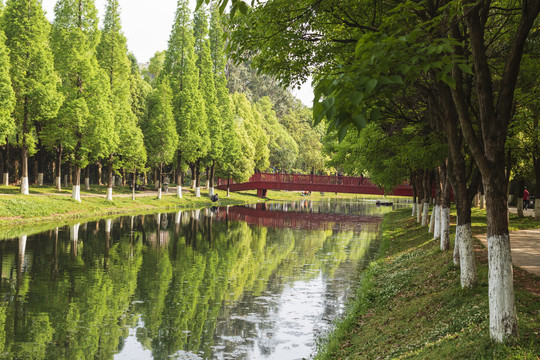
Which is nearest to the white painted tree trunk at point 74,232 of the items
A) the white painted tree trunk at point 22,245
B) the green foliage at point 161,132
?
the white painted tree trunk at point 22,245

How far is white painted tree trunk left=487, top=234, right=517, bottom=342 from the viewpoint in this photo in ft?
24.1

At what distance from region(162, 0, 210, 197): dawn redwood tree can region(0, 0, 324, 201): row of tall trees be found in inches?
4.4

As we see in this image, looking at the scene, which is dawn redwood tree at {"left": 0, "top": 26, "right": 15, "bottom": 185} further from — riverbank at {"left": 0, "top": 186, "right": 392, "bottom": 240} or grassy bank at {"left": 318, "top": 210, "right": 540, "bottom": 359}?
grassy bank at {"left": 318, "top": 210, "right": 540, "bottom": 359}

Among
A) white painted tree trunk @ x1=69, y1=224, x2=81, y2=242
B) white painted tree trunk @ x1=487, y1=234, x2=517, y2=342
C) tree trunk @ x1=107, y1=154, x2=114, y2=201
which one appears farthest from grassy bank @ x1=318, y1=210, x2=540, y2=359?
tree trunk @ x1=107, y1=154, x2=114, y2=201

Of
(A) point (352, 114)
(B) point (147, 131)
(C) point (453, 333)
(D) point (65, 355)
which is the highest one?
(B) point (147, 131)

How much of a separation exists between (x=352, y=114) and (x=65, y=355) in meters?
9.31

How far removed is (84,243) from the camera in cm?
2556

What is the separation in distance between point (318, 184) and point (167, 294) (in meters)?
47.8

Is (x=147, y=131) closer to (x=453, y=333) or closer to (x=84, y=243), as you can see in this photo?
(x=84, y=243)

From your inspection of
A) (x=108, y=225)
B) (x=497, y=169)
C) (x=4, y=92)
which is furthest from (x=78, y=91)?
(x=497, y=169)

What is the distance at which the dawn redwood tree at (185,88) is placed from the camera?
181 feet

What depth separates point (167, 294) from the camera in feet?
53.3

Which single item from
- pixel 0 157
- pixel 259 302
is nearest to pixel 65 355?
pixel 259 302

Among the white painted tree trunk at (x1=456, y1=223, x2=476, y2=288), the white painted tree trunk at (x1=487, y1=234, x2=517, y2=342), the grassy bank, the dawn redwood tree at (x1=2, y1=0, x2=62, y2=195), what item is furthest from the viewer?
the dawn redwood tree at (x1=2, y1=0, x2=62, y2=195)
